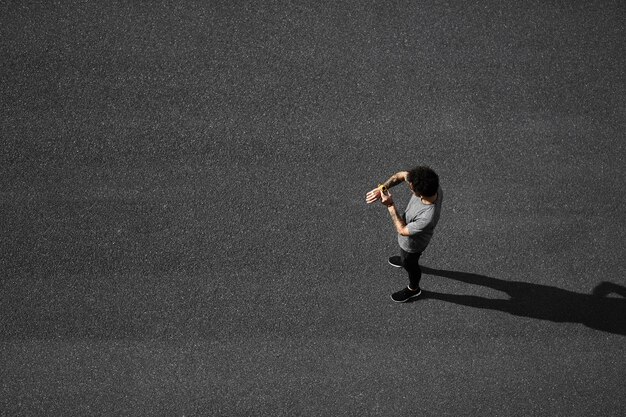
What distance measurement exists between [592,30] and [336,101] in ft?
9.96

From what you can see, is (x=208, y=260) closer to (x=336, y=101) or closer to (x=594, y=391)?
(x=336, y=101)

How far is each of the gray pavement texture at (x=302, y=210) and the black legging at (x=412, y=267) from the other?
28cm

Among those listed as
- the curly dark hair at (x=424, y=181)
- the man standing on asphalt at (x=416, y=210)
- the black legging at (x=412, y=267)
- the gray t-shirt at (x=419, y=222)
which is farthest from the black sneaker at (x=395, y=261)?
the curly dark hair at (x=424, y=181)

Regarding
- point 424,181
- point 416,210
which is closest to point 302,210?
point 416,210

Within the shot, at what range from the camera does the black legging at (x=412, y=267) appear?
4695mm

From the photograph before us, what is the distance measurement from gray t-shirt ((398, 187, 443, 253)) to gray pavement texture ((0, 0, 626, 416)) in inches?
32.8

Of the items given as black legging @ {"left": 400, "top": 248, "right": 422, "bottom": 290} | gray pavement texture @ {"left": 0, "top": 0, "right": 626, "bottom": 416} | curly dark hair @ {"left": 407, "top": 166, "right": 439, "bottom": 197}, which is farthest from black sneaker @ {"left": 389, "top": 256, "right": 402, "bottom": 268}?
curly dark hair @ {"left": 407, "top": 166, "right": 439, "bottom": 197}

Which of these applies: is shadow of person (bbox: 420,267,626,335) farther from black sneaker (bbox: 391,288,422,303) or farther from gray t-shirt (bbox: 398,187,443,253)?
gray t-shirt (bbox: 398,187,443,253)

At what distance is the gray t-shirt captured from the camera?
427 centimetres

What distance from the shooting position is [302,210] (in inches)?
211

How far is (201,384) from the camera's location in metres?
5.05

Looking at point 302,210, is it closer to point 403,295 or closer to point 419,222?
point 403,295

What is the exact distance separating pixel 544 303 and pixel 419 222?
80.4 inches

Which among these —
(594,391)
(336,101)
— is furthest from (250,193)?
(594,391)
